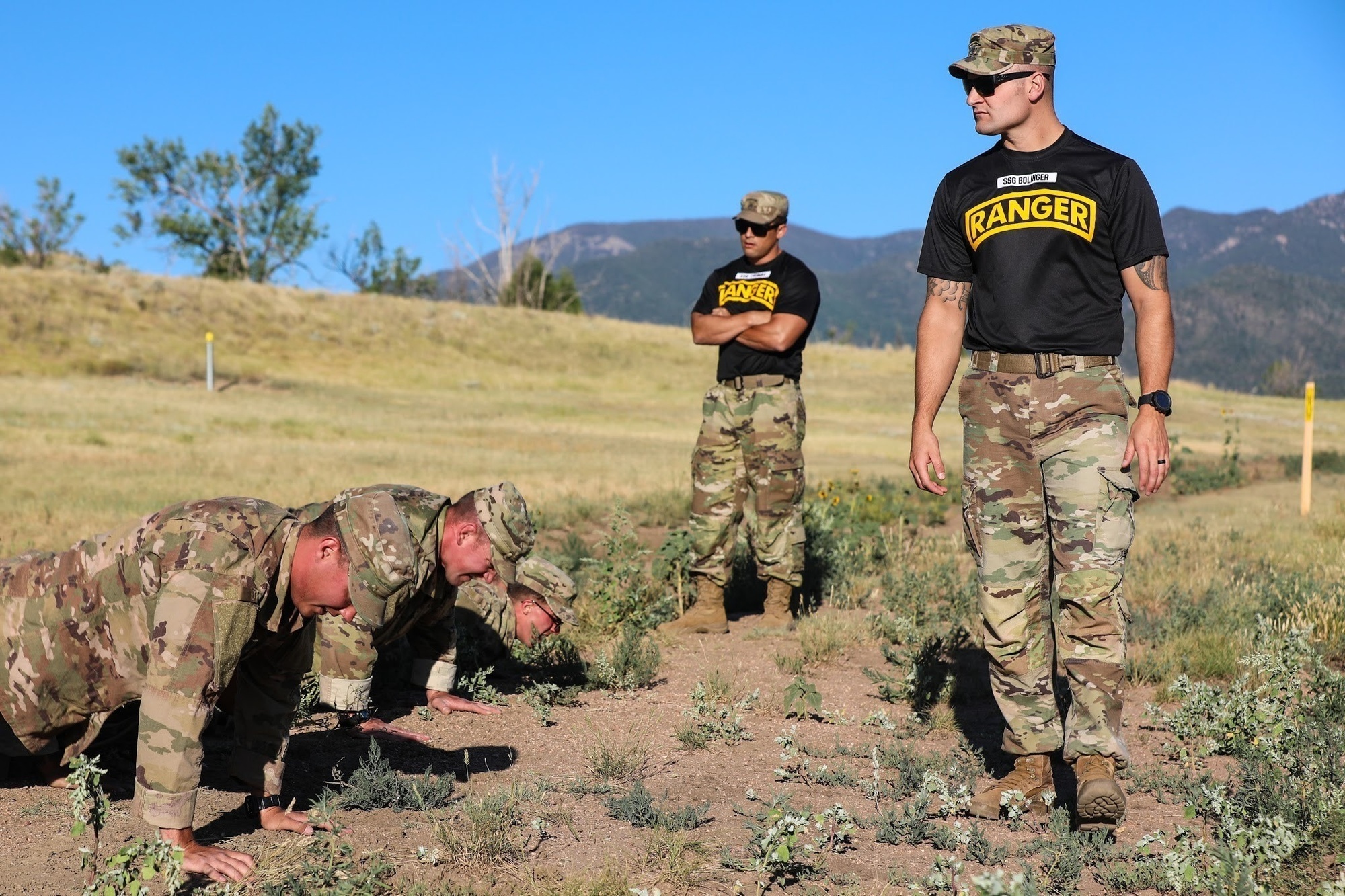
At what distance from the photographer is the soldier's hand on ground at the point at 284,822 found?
12.6ft

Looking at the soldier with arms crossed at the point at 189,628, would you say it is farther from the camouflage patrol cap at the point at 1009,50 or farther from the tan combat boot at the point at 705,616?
the tan combat boot at the point at 705,616

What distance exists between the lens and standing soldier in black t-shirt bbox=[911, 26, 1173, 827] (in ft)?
13.1

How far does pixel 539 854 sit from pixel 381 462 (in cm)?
1278

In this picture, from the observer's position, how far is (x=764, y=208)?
7074 mm

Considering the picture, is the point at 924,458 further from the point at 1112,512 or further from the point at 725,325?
the point at 725,325

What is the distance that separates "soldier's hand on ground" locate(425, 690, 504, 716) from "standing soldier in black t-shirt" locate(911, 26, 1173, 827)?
7.49ft

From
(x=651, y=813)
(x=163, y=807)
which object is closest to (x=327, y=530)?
(x=163, y=807)

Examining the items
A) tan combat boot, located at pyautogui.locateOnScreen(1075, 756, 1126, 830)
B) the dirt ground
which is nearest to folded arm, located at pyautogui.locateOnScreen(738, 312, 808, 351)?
the dirt ground

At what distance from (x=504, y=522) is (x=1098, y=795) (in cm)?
203

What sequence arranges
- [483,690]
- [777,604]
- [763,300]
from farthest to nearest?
[777,604]
[763,300]
[483,690]

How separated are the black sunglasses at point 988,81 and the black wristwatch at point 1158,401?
110 centimetres

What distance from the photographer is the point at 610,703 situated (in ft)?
19.0

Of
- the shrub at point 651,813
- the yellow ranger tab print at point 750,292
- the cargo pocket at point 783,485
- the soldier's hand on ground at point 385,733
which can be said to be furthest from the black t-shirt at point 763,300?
the shrub at point 651,813

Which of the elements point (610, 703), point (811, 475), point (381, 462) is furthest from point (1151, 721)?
point (381, 462)
